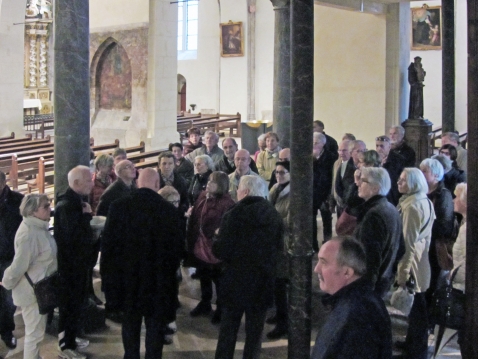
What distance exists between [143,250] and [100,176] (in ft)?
7.02

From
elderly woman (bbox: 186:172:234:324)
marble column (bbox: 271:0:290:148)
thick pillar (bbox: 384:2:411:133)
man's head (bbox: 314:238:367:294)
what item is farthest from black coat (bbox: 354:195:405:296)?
thick pillar (bbox: 384:2:411:133)

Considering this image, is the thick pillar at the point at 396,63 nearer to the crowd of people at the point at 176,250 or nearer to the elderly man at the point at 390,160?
the elderly man at the point at 390,160

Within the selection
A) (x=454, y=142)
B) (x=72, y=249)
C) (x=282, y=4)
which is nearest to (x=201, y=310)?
(x=72, y=249)

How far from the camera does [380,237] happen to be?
13.6ft

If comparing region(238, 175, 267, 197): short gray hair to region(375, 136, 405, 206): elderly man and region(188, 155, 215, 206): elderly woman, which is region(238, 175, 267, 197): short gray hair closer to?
region(188, 155, 215, 206): elderly woman

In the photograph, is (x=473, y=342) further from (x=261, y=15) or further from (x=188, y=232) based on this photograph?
(x=261, y=15)

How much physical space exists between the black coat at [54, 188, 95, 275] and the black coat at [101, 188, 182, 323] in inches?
17.7

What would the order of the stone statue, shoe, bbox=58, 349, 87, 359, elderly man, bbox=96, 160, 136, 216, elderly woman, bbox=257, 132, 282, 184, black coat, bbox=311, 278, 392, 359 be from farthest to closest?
the stone statue, elderly woman, bbox=257, 132, 282, 184, elderly man, bbox=96, 160, 136, 216, shoe, bbox=58, 349, 87, 359, black coat, bbox=311, 278, 392, 359

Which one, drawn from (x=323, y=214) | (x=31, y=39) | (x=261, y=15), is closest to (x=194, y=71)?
(x=261, y=15)

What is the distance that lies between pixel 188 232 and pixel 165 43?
10.3 meters

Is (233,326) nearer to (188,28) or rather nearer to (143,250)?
(143,250)

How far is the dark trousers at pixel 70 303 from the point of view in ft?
15.0

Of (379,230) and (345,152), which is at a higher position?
(345,152)

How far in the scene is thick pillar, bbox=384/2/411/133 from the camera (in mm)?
11570
